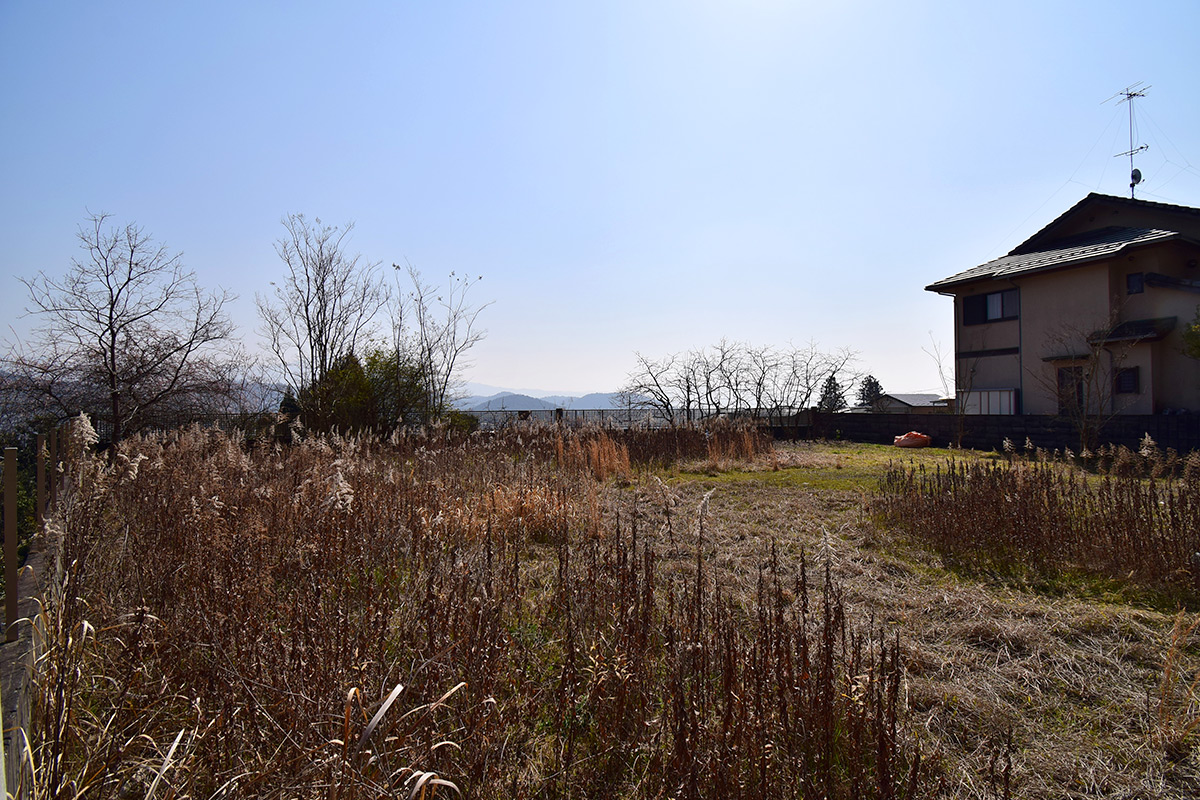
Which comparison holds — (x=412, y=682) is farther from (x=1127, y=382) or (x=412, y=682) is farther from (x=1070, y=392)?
(x=1127, y=382)

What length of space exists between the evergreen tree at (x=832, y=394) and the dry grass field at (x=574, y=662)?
60.0ft

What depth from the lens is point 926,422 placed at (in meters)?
16.3

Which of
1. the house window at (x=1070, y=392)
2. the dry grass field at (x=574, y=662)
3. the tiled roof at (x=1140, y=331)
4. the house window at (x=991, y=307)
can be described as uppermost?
the house window at (x=991, y=307)

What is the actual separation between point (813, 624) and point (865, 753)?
1.09 m

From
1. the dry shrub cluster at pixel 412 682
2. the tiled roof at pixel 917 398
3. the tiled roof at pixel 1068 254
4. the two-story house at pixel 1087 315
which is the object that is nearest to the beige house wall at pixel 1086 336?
the two-story house at pixel 1087 315

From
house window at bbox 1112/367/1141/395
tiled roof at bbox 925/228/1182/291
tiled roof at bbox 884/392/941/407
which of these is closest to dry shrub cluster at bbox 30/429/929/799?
house window at bbox 1112/367/1141/395

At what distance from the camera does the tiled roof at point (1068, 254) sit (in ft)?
46.5

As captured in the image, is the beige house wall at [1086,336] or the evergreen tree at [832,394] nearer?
the beige house wall at [1086,336]

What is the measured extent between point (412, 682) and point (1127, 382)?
18.2m

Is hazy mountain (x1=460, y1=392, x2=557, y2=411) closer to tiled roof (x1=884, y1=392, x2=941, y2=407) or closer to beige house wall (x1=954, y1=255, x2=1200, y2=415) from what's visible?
beige house wall (x1=954, y1=255, x2=1200, y2=415)

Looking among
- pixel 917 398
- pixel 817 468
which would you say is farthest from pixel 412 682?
pixel 917 398

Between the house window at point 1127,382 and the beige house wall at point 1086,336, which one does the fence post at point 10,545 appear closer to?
the beige house wall at point 1086,336

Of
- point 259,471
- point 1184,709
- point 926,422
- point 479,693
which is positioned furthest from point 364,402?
point 926,422

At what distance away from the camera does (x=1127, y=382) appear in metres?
14.5
